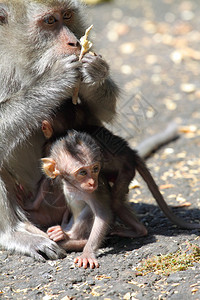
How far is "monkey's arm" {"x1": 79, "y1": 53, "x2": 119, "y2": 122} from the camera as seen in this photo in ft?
14.5

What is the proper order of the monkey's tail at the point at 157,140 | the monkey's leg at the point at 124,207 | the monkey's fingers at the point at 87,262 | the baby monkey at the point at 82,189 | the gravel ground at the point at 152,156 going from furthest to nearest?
the monkey's tail at the point at 157,140, the monkey's leg at the point at 124,207, the baby monkey at the point at 82,189, the monkey's fingers at the point at 87,262, the gravel ground at the point at 152,156

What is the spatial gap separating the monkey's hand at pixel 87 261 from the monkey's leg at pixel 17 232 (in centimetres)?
27

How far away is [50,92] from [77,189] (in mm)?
848

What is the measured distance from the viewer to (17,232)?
475 centimetres

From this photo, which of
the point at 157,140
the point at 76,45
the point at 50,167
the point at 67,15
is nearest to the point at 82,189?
the point at 50,167

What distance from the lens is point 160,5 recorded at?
13414 millimetres

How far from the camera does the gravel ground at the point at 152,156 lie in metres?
4.02

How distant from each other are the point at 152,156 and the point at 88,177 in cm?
309

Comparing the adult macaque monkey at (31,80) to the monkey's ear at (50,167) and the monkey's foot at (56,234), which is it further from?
the monkey's ear at (50,167)

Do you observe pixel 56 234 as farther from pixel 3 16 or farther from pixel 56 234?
pixel 3 16

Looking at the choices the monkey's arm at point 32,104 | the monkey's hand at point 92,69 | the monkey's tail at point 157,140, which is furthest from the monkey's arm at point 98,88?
the monkey's tail at point 157,140

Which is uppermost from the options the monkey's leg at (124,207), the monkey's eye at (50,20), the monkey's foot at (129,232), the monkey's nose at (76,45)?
the monkey's eye at (50,20)

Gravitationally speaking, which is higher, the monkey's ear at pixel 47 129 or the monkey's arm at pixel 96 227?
the monkey's ear at pixel 47 129

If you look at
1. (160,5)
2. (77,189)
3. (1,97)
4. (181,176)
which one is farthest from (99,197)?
(160,5)
